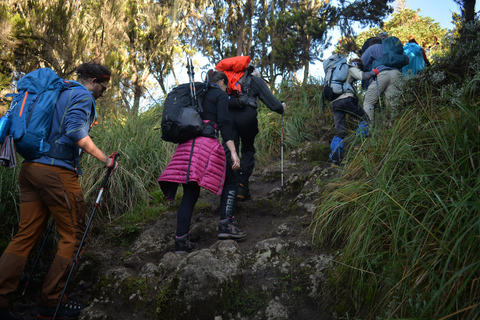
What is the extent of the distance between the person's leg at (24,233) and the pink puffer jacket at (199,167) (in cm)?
110

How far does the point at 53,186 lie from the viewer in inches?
123

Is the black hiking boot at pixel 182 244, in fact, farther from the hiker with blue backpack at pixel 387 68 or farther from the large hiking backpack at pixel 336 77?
the hiker with blue backpack at pixel 387 68

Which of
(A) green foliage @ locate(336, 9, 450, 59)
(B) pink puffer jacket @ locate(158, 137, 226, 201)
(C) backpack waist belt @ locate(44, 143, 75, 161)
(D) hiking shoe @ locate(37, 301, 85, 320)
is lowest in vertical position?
(D) hiking shoe @ locate(37, 301, 85, 320)

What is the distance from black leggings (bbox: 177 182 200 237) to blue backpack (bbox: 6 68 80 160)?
4.32ft

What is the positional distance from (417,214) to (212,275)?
1.64 m

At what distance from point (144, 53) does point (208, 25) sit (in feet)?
23.6

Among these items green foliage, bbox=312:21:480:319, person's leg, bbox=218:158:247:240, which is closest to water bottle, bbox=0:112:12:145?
person's leg, bbox=218:158:247:240

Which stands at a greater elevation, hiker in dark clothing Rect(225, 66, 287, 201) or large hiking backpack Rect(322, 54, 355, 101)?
large hiking backpack Rect(322, 54, 355, 101)

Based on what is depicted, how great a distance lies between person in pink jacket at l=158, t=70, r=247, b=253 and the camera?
3.72 metres

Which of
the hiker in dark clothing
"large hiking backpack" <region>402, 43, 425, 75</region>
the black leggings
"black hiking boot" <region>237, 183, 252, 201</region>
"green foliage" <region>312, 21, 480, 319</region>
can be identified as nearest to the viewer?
"green foliage" <region>312, 21, 480, 319</region>

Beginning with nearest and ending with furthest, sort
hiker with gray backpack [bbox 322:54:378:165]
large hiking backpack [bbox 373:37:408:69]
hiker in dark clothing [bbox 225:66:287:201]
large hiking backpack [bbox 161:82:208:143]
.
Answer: large hiking backpack [bbox 161:82:208:143], hiker in dark clothing [bbox 225:66:287:201], hiker with gray backpack [bbox 322:54:378:165], large hiking backpack [bbox 373:37:408:69]

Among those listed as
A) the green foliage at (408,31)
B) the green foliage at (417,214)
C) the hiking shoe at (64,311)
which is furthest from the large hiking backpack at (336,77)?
the green foliage at (408,31)

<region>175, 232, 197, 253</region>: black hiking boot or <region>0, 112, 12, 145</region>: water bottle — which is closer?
<region>0, 112, 12, 145</region>: water bottle

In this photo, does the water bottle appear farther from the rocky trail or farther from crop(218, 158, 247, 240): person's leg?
crop(218, 158, 247, 240): person's leg
